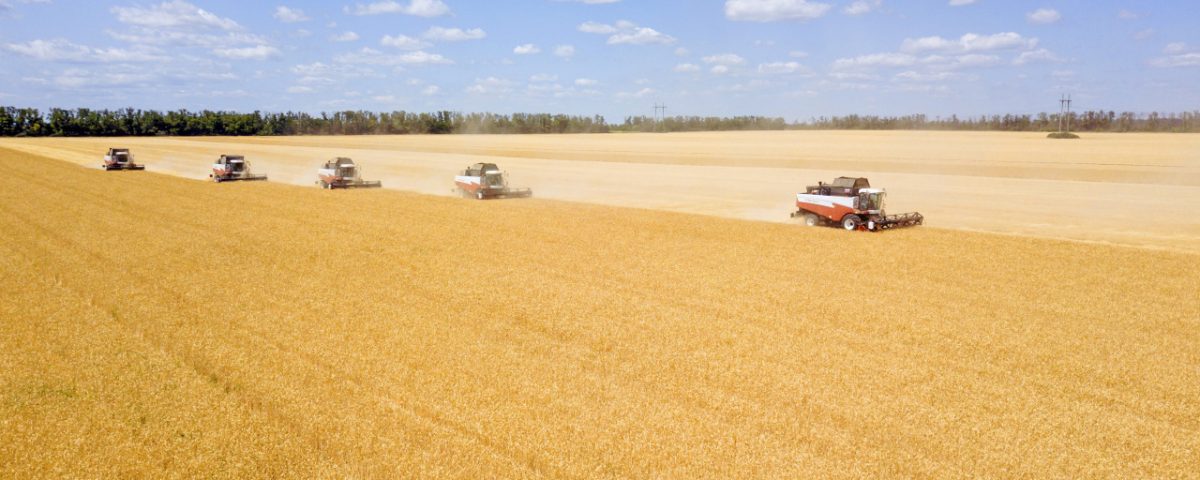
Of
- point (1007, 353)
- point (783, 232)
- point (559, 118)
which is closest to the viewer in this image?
point (1007, 353)

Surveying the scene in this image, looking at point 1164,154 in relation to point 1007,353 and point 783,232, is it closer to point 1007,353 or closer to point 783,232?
point 783,232

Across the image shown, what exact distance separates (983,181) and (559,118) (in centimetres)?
12058

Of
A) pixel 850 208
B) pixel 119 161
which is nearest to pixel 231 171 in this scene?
pixel 119 161

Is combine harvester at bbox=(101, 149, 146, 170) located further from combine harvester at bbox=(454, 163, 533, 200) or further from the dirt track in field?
combine harvester at bbox=(454, 163, 533, 200)

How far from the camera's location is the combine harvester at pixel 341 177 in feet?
143

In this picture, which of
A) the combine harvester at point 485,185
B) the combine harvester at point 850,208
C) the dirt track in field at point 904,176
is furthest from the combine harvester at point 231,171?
the combine harvester at point 850,208

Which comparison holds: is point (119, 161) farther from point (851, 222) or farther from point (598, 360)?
point (598, 360)

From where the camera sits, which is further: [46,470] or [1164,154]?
[1164,154]

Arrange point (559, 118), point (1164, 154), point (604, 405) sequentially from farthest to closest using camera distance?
point (559, 118), point (1164, 154), point (604, 405)

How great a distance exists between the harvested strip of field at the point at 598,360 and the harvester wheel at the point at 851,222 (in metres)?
2.96

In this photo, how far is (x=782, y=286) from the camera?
17.1 meters

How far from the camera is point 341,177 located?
43.7 m

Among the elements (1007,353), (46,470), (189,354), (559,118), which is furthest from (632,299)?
(559,118)

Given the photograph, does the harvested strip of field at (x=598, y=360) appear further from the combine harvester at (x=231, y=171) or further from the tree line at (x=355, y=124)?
the tree line at (x=355, y=124)
